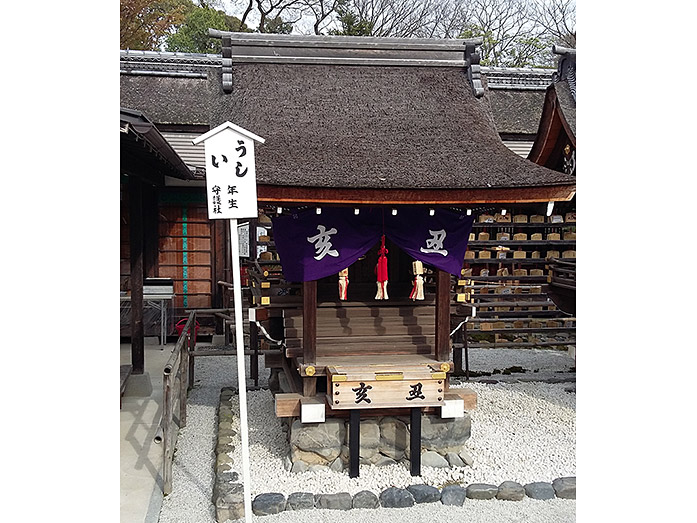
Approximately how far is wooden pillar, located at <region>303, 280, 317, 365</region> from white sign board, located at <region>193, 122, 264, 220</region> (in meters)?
1.72

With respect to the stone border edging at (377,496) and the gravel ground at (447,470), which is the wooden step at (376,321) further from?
the stone border edging at (377,496)

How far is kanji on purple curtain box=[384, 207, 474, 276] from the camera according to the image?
6055mm

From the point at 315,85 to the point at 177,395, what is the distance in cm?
414

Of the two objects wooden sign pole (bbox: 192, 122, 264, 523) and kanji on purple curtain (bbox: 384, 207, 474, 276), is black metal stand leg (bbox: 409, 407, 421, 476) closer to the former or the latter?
kanji on purple curtain (bbox: 384, 207, 474, 276)

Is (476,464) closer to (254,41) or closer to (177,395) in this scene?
(177,395)

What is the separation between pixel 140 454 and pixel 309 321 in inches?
92.0

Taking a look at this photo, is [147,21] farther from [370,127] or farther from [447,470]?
[447,470]

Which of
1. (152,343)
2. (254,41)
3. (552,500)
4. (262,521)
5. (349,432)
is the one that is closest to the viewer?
(262,521)

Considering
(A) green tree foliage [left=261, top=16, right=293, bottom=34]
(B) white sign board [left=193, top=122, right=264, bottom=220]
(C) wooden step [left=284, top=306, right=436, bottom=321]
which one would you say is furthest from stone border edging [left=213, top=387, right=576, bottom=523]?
(A) green tree foliage [left=261, top=16, right=293, bottom=34]

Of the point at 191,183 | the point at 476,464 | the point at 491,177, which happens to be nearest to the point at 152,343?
the point at 191,183

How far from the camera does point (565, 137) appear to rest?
9742 millimetres

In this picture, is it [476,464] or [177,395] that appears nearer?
[476,464]

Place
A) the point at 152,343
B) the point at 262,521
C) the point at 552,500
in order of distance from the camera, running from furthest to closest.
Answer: the point at 152,343, the point at 552,500, the point at 262,521

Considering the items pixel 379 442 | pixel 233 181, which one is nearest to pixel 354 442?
pixel 379 442
